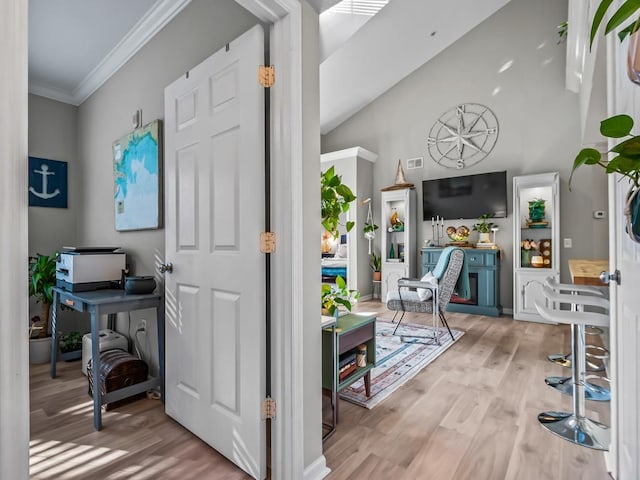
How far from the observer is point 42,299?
3180 mm

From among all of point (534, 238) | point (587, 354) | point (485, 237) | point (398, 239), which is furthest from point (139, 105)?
point (534, 238)

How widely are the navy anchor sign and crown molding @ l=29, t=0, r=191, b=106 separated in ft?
2.24

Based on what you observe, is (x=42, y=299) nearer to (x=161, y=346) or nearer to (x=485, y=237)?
(x=161, y=346)

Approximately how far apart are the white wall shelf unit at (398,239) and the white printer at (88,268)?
4.05m

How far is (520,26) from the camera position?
190 inches

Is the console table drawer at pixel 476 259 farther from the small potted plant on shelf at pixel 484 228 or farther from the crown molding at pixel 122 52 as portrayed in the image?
the crown molding at pixel 122 52

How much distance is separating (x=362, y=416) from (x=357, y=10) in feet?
12.5

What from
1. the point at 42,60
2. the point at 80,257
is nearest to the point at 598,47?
the point at 80,257

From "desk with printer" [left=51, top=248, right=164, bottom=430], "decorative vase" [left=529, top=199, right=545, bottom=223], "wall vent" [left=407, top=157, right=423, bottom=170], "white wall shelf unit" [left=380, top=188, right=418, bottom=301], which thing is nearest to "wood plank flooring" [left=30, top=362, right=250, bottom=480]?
"desk with printer" [left=51, top=248, right=164, bottom=430]

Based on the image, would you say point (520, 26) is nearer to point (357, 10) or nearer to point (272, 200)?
point (357, 10)

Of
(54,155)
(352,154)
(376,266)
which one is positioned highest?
(352,154)

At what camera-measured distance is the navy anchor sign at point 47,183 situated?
3295mm

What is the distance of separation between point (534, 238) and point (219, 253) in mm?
4572

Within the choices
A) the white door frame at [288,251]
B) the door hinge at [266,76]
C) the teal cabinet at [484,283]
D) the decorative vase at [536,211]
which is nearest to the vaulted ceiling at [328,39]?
the white door frame at [288,251]
